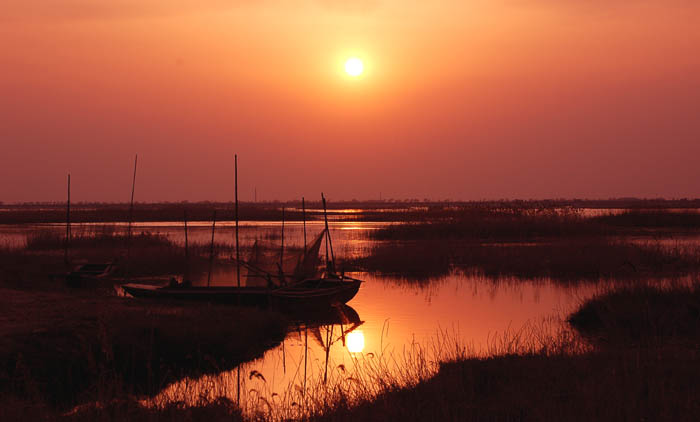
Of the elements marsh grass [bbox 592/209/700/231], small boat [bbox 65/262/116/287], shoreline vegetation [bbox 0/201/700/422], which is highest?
marsh grass [bbox 592/209/700/231]

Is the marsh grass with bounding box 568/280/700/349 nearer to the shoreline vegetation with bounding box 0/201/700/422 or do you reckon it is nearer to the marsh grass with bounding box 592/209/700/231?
the shoreline vegetation with bounding box 0/201/700/422

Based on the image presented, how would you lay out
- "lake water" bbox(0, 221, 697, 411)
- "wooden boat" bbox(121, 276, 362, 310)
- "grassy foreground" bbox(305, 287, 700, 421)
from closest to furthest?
"grassy foreground" bbox(305, 287, 700, 421) → "lake water" bbox(0, 221, 697, 411) → "wooden boat" bbox(121, 276, 362, 310)

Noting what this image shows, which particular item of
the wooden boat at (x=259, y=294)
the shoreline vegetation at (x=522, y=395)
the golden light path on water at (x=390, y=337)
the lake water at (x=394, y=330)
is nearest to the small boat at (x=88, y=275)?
the wooden boat at (x=259, y=294)

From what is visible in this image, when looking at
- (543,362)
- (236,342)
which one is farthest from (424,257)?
(543,362)

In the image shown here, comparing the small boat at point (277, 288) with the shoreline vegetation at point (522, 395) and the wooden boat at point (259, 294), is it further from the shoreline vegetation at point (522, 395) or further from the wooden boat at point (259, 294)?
the shoreline vegetation at point (522, 395)

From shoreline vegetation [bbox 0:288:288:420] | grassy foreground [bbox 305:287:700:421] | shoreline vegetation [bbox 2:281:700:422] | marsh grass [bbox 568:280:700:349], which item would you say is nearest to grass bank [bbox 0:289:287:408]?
shoreline vegetation [bbox 0:288:288:420]

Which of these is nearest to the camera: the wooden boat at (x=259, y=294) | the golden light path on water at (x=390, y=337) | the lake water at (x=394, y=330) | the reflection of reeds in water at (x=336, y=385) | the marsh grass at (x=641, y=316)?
the reflection of reeds in water at (x=336, y=385)

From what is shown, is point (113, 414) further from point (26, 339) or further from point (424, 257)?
point (424, 257)

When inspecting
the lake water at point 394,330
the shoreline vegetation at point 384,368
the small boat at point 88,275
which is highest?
the small boat at point 88,275

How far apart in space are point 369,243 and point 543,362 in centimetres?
2597

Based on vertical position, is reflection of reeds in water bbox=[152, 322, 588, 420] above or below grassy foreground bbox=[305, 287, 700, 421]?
below

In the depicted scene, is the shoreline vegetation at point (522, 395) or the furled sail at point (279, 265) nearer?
the shoreline vegetation at point (522, 395)

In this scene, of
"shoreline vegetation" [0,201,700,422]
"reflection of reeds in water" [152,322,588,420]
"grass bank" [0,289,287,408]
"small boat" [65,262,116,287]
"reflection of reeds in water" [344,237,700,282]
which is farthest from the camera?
"reflection of reeds in water" [344,237,700,282]

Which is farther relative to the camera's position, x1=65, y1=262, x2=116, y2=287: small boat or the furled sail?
x1=65, y1=262, x2=116, y2=287: small boat
